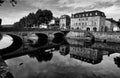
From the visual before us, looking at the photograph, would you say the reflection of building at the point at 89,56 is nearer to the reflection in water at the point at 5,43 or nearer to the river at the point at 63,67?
the river at the point at 63,67

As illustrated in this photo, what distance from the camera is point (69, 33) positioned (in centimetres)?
5762

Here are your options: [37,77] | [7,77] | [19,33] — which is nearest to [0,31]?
[19,33]

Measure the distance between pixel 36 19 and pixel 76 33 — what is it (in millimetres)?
32214

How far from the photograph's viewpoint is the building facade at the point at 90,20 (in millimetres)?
63281

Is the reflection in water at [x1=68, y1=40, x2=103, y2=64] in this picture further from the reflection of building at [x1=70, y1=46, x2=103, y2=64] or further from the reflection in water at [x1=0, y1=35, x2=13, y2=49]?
the reflection in water at [x1=0, y1=35, x2=13, y2=49]

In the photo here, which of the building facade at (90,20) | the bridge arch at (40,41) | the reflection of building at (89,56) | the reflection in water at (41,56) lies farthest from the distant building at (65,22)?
the reflection in water at (41,56)

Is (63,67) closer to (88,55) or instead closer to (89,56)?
(89,56)

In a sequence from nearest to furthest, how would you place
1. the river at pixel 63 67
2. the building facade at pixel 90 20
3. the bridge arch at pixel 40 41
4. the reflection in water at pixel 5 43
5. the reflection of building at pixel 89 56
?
the river at pixel 63 67, the reflection of building at pixel 89 56, the reflection in water at pixel 5 43, the bridge arch at pixel 40 41, the building facade at pixel 90 20

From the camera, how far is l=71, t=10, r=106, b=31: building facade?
6328cm

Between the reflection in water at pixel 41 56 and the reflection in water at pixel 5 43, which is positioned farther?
the reflection in water at pixel 5 43

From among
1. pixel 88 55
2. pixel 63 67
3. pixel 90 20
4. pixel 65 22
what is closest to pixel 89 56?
pixel 88 55

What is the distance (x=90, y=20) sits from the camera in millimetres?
66562

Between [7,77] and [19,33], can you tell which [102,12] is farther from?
[7,77]

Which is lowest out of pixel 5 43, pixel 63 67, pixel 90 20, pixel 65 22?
pixel 63 67
